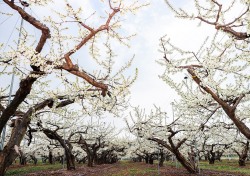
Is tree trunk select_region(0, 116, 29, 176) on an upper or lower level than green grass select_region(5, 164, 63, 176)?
upper

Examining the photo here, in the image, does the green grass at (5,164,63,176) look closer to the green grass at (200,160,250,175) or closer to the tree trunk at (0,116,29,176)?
the tree trunk at (0,116,29,176)

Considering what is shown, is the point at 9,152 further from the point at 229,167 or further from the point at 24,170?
the point at 229,167

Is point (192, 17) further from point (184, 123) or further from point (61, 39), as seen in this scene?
point (184, 123)

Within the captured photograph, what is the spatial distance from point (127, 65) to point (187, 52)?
2.00m

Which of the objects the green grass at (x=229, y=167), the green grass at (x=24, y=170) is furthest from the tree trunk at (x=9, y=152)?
the green grass at (x=229, y=167)

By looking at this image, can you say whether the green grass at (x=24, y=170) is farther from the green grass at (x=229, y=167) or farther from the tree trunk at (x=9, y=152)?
the green grass at (x=229, y=167)

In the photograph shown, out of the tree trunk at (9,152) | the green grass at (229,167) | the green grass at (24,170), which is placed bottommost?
the green grass at (24,170)

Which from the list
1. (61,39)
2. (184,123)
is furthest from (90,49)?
(184,123)

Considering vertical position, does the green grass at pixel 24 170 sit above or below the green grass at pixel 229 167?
below

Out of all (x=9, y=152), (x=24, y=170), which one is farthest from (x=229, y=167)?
(x=9, y=152)

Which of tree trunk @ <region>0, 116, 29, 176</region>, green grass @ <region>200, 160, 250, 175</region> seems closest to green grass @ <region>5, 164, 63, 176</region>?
tree trunk @ <region>0, 116, 29, 176</region>

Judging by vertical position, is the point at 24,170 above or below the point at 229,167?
below

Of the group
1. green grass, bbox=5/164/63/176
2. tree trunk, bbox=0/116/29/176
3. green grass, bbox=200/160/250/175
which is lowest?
green grass, bbox=5/164/63/176

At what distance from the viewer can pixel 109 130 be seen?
140 ft
